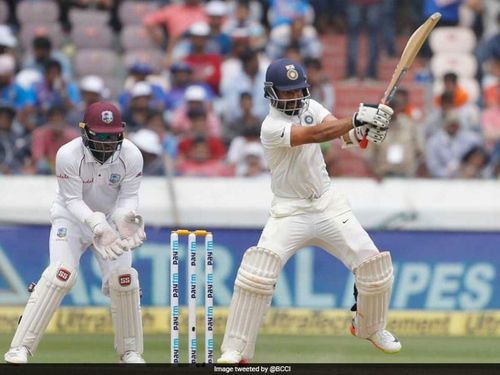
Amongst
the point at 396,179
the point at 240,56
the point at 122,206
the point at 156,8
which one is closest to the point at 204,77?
the point at 240,56

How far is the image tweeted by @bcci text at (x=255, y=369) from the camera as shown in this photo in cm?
708

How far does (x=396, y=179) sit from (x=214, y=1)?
3.50m

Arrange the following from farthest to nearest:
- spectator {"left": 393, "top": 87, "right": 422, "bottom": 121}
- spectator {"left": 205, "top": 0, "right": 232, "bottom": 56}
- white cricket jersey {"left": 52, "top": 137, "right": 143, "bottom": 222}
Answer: spectator {"left": 205, "top": 0, "right": 232, "bottom": 56}, spectator {"left": 393, "top": 87, "right": 422, "bottom": 121}, white cricket jersey {"left": 52, "top": 137, "right": 143, "bottom": 222}

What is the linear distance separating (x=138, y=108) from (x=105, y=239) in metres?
4.82

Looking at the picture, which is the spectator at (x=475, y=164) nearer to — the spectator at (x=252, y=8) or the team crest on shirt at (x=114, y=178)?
the spectator at (x=252, y=8)

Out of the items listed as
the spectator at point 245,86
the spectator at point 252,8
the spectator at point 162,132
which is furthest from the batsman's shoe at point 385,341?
the spectator at point 252,8

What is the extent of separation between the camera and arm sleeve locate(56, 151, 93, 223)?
25.1ft

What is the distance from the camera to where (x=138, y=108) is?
12.3 metres

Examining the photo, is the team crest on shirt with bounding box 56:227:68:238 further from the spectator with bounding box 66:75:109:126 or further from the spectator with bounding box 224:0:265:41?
the spectator with bounding box 224:0:265:41

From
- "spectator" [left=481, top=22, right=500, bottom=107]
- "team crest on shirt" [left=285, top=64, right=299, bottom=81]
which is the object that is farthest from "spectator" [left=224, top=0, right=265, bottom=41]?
"team crest on shirt" [left=285, top=64, right=299, bottom=81]

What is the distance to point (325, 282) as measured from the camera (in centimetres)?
1059

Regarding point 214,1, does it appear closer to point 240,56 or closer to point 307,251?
point 240,56

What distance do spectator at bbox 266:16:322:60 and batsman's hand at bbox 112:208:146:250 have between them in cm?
585

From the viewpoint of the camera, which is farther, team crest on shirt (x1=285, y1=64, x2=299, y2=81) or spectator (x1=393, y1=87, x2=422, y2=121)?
spectator (x1=393, y1=87, x2=422, y2=121)
